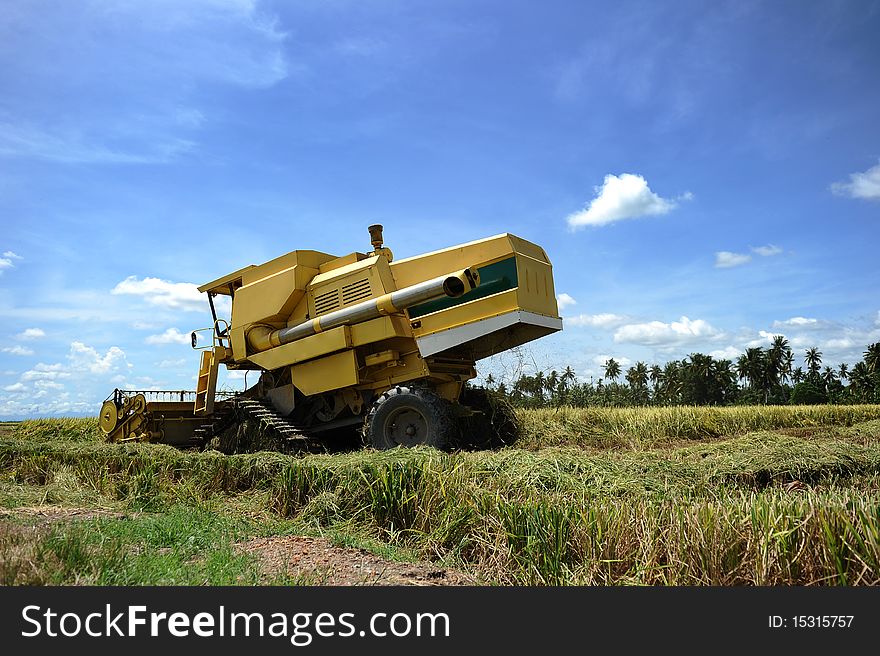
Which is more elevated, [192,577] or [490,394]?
[490,394]

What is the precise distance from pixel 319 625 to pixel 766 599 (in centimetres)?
220

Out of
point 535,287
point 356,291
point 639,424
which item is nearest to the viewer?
point 535,287

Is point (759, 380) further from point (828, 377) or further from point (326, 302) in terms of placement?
point (326, 302)

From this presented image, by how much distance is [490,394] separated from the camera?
11.4 m

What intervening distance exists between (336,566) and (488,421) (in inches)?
274

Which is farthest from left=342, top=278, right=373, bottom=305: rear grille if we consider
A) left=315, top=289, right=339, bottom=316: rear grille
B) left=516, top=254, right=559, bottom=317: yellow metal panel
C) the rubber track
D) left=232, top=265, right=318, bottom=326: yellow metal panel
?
left=516, top=254, right=559, bottom=317: yellow metal panel

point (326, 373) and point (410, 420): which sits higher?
point (326, 373)

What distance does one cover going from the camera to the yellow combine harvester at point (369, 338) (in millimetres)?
9586

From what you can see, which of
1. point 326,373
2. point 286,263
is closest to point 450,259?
point 326,373

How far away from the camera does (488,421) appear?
11102 millimetres

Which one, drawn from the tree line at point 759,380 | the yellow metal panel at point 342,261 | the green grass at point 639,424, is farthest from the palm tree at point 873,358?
the yellow metal panel at point 342,261

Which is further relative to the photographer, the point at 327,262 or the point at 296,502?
the point at 327,262

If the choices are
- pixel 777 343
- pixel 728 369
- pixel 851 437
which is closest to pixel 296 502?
pixel 851 437

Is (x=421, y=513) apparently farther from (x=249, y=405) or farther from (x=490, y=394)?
(x=249, y=405)
